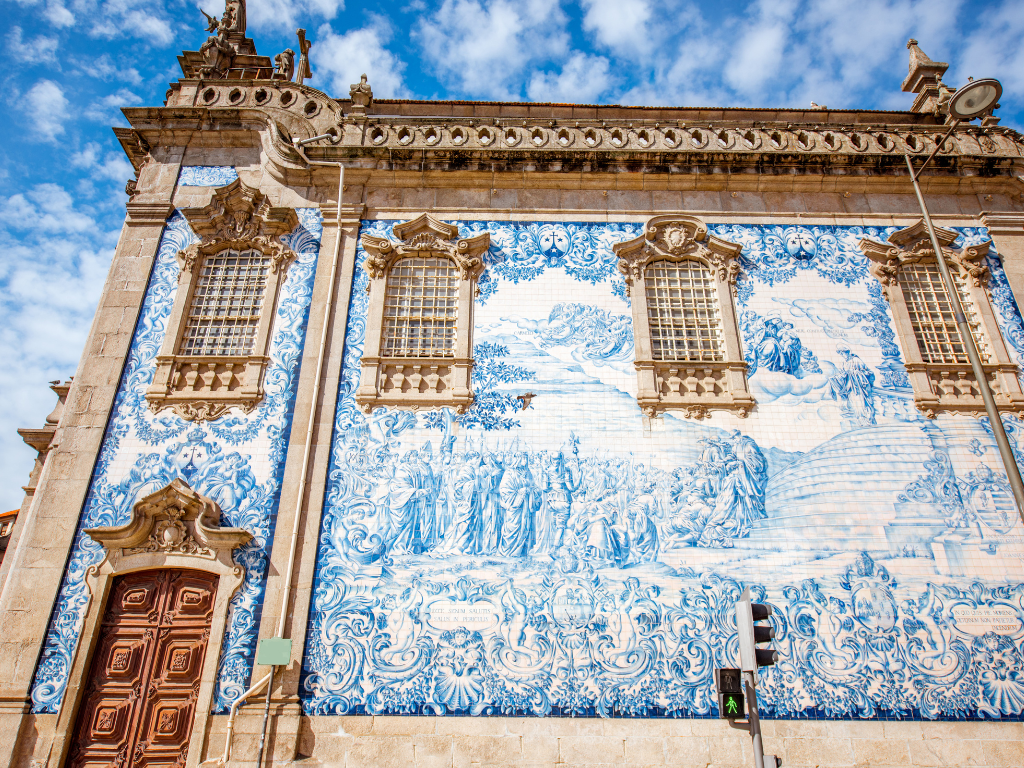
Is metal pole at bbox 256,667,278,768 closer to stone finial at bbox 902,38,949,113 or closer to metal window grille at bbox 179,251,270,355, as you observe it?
metal window grille at bbox 179,251,270,355

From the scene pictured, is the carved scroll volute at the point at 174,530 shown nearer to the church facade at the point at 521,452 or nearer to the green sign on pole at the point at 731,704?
the church facade at the point at 521,452

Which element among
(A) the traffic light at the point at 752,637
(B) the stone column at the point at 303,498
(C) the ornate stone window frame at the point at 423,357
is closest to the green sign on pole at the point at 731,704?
(A) the traffic light at the point at 752,637

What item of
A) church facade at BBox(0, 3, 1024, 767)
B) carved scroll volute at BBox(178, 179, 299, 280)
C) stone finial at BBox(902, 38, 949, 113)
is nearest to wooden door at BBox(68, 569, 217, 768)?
church facade at BBox(0, 3, 1024, 767)

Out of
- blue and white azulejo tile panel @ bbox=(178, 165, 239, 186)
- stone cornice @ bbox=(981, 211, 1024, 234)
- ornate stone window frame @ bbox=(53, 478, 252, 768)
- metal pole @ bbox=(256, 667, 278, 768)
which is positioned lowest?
metal pole @ bbox=(256, 667, 278, 768)

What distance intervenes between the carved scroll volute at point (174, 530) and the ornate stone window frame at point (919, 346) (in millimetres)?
9029

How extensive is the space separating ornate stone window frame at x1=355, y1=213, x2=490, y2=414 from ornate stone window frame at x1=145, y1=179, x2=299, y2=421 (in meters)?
1.34

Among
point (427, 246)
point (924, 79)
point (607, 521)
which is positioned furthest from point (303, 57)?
point (924, 79)

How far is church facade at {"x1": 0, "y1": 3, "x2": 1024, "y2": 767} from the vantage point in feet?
24.8

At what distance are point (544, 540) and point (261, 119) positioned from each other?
7.88 m

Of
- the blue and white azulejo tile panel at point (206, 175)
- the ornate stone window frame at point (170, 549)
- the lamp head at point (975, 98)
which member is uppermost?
the blue and white azulejo tile panel at point (206, 175)

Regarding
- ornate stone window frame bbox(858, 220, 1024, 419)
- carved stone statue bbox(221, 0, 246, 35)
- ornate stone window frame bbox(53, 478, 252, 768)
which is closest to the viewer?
ornate stone window frame bbox(53, 478, 252, 768)

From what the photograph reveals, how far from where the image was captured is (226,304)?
976 centimetres

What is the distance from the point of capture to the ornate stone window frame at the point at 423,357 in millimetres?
9062

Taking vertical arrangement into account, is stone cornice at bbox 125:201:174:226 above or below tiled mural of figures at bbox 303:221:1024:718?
above
